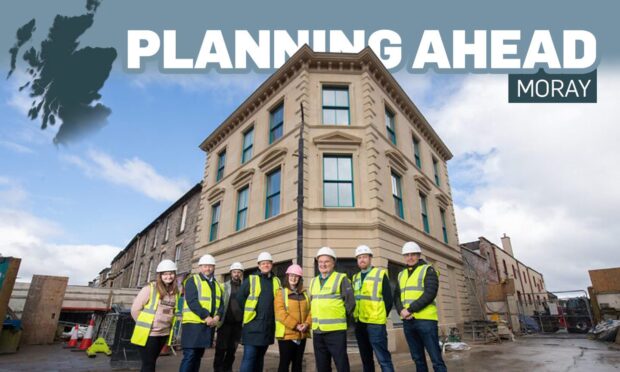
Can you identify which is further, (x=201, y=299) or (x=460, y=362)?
(x=460, y=362)

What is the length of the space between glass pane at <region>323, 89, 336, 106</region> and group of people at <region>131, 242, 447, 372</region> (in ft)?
30.7

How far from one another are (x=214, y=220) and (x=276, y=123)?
240 inches

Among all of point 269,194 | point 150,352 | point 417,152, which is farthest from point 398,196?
point 150,352

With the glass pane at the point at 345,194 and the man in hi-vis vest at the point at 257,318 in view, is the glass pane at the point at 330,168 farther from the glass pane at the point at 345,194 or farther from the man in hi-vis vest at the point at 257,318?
the man in hi-vis vest at the point at 257,318

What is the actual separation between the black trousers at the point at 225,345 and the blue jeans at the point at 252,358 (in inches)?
71.0

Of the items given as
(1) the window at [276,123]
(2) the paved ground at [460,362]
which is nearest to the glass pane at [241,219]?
(1) the window at [276,123]

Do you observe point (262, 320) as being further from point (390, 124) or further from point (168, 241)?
point (168, 241)

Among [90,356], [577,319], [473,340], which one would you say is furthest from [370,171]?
[577,319]

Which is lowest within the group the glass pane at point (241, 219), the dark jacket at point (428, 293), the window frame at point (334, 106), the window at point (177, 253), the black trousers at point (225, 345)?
the black trousers at point (225, 345)

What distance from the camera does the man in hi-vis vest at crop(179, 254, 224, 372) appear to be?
4.18 meters

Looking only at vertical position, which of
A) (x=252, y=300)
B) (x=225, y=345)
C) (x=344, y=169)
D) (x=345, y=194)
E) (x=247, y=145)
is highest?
(x=247, y=145)

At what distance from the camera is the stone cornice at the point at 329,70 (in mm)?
13211

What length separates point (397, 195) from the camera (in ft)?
43.3

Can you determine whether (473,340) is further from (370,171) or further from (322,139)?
(322,139)
